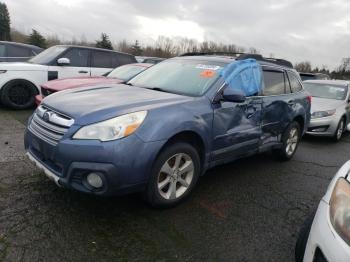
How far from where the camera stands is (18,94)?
24.6 ft

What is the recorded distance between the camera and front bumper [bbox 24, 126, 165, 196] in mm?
2670

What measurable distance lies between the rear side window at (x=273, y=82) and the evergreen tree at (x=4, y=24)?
43.4 meters

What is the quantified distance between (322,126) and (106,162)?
621 centimetres

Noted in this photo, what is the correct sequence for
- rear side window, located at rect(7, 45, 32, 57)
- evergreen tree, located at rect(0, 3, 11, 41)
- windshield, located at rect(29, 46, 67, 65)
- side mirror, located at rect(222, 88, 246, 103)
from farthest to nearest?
evergreen tree, located at rect(0, 3, 11, 41) < rear side window, located at rect(7, 45, 32, 57) < windshield, located at rect(29, 46, 67, 65) < side mirror, located at rect(222, 88, 246, 103)

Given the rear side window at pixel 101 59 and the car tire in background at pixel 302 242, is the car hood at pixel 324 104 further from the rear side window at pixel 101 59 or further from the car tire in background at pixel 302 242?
the car tire in background at pixel 302 242

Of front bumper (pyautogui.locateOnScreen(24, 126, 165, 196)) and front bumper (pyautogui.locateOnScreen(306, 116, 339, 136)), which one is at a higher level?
front bumper (pyautogui.locateOnScreen(24, 126, 165, 196))

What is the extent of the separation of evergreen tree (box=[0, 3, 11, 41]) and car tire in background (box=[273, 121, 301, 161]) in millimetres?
43443

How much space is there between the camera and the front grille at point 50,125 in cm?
283

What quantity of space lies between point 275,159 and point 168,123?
3.06m

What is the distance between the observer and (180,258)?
2.58 metres

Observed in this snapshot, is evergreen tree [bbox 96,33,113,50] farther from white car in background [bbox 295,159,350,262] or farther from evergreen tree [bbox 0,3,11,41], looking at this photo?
white car in background [bbox 295,159,350,262]

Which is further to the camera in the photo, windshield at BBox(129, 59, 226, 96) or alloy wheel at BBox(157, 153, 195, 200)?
windshield at BBox(129, 59, 226, 96)

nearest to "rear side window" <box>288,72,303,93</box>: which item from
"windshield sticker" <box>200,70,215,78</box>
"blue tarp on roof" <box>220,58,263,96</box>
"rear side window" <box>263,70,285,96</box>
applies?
"rear side window" <box>263,70,285,96</box>

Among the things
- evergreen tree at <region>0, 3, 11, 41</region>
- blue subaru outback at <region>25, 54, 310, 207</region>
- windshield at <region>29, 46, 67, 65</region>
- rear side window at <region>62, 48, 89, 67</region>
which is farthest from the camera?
evergreen tree at <region>0, 3, 11, 41</region>
